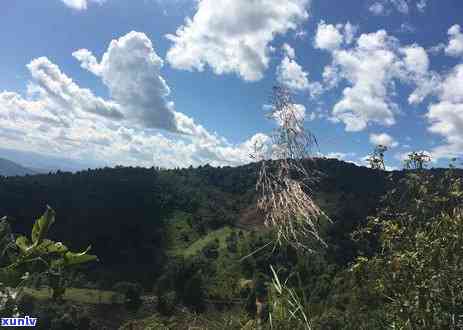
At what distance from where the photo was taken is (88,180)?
541 feet

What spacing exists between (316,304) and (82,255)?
6.62 ft

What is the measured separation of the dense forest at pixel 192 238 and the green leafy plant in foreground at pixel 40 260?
81 mm

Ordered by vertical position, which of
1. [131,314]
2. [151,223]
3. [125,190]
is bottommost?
[131,314]

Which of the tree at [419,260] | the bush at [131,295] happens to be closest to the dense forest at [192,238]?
the tree at [419,260]

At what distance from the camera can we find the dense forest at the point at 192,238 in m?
4.02

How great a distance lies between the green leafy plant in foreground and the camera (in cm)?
218

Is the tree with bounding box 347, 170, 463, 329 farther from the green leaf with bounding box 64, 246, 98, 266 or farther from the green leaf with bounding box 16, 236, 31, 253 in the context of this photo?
the green leaf with bounding box 16, 236, 31, 253

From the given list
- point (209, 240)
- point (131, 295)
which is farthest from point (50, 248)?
point (209, 240)

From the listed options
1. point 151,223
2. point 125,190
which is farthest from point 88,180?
point 151,223

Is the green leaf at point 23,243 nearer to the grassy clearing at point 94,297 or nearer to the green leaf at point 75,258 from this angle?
the green leaf at point 75,258

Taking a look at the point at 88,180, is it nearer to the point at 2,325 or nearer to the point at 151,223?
the point at 151,223

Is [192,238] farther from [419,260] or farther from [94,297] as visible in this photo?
[419,260]

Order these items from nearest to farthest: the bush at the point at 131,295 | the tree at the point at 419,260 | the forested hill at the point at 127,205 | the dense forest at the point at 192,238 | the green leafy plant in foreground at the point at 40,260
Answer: the green leafy plant in foreground at the point at 40,260, the tree at the point at 419,260, the dense forest at the point at 192,238, the bush at the point at 131,295, the forested hill at the point at 127,205

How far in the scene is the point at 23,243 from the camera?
2.30 m
